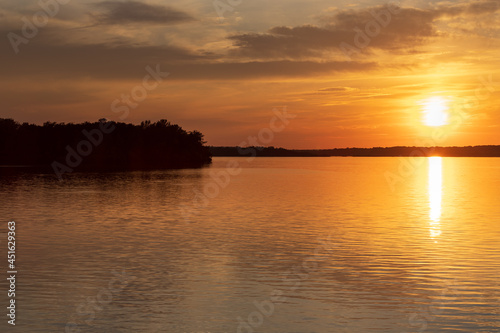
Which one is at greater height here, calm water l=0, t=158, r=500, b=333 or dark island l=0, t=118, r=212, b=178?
dark island l=0, t=118, r=212, b=178

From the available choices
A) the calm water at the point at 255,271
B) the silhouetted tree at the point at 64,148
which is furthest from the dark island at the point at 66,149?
the calm water at the point at 255,271

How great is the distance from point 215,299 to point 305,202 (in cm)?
3963

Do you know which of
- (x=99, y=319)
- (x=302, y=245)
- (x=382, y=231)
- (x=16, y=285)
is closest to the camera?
(x=99, y=319)

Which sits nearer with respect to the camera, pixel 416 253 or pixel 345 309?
pixel 345 309

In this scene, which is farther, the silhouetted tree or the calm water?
the silhouetted tree

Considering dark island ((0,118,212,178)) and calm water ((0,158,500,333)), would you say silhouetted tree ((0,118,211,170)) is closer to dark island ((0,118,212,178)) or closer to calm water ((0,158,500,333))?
dark island ((0,118,212,178))

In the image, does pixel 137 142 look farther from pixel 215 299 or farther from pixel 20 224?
pixel 215 299

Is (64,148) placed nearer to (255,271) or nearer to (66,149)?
(66,149)

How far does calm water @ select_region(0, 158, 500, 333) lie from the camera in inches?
642

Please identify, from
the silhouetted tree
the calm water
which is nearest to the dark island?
the silhouetted tree

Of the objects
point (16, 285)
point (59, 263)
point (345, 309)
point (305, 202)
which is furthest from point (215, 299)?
point (305, 202)

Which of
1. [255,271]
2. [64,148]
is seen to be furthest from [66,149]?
[255,271]

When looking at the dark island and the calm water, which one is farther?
the dark island

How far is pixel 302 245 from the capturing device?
98.9 ft
